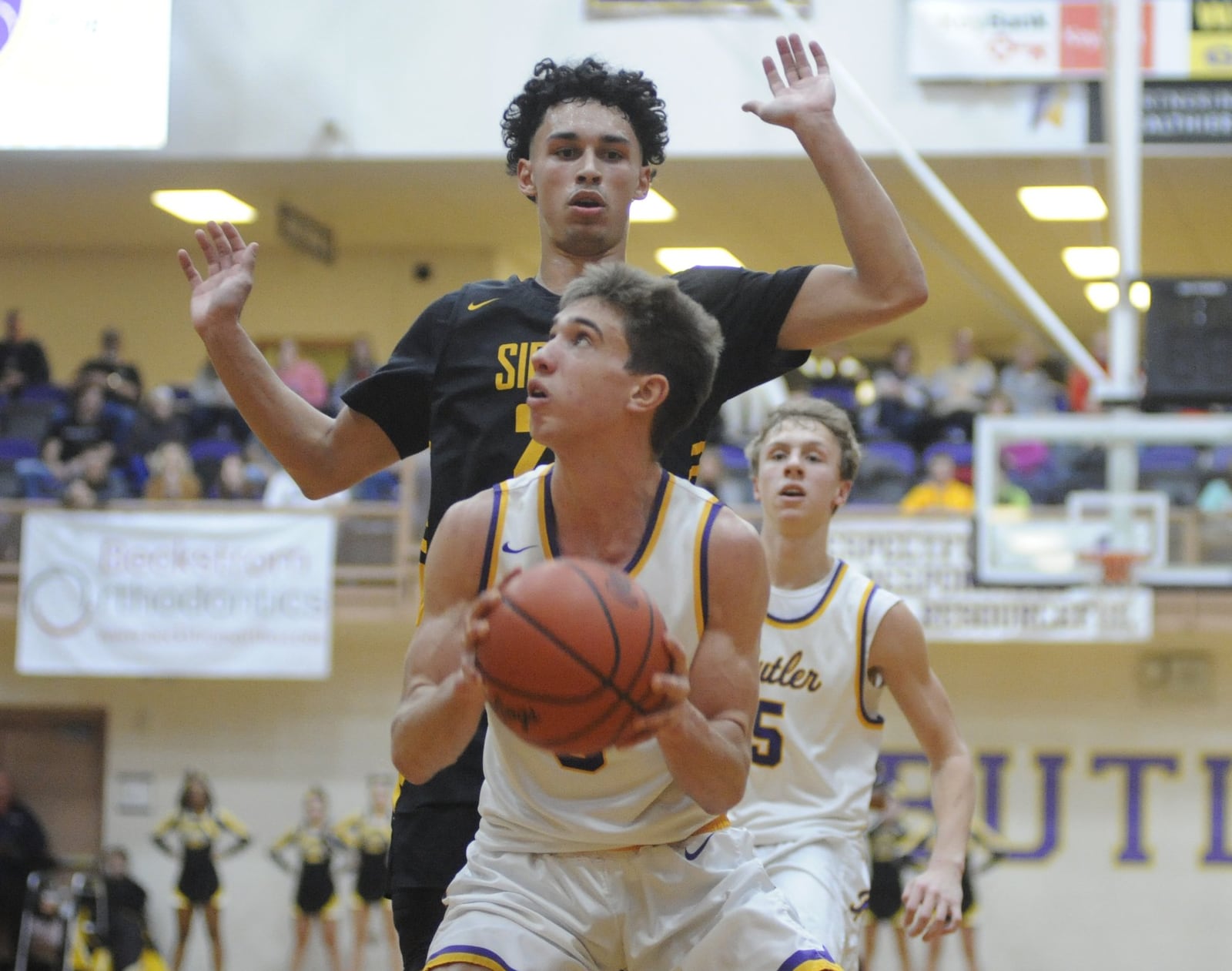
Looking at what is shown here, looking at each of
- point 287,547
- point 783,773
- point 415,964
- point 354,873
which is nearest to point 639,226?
point 287,547

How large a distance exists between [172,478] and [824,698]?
1074 cm

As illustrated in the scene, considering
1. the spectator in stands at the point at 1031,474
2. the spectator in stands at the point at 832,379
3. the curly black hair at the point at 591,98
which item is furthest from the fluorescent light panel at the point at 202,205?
the curly black hair at the point at 591,98

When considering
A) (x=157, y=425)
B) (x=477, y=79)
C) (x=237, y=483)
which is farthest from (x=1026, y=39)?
(x=157, y=425)

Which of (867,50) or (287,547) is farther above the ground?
(867,50)

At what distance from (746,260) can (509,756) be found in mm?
14960

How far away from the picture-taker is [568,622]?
2416 mm

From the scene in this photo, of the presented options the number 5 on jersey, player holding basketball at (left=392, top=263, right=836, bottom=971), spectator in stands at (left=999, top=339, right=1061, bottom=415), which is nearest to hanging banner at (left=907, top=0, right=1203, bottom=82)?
spectator in stands at (left=999, top=339, right=1061, bottom=415)

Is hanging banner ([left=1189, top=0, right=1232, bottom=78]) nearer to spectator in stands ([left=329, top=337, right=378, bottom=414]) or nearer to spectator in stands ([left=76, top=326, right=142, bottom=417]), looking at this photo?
spectator in stands ([left=329, top=337, right=378, bottom=414])

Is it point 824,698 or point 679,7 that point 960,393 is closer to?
point 679,7

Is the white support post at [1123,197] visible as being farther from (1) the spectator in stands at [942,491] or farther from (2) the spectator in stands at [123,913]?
(2) the spectator in stands at [123,913]

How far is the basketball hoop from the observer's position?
30.7 feet

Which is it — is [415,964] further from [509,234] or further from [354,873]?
[509,234]

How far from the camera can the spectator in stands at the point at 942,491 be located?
13281mm

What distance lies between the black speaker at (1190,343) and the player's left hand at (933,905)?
522cm
